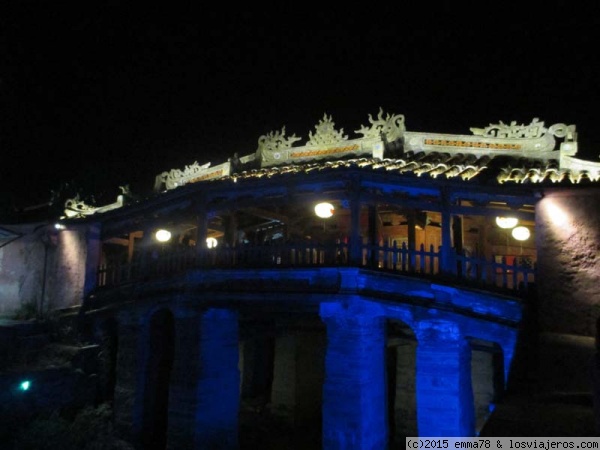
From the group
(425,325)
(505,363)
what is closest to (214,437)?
(425,325)

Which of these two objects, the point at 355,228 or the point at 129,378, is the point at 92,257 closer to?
the point at 129,378

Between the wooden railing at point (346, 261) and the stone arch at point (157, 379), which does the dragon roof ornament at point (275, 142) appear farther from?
the stone arch at point (157, 379)

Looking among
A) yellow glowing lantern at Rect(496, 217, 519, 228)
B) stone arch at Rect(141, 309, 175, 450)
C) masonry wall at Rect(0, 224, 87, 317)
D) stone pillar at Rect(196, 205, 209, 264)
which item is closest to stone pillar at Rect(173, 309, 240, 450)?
stone pillar at Rect(196, 205, 209, 264)

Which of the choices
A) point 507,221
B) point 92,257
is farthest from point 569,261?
point 92,257

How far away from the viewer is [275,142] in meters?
16.7

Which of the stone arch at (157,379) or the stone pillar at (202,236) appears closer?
the stone pillar at (202,236)

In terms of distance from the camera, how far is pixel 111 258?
70.6 ft

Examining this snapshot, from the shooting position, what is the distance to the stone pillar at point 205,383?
12281mm

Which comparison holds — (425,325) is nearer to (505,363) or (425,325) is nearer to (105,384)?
(505,363)

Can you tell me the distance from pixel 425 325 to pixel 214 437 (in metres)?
6.24

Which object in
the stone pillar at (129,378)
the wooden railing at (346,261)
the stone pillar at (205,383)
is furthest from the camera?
the stone pillar at (129,378)

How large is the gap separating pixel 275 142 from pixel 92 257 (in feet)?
26.7

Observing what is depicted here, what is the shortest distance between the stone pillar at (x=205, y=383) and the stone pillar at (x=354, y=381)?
317cm

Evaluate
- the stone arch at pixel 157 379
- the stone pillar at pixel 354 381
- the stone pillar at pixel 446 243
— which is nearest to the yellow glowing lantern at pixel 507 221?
the stone pillar at pixel 446 243
